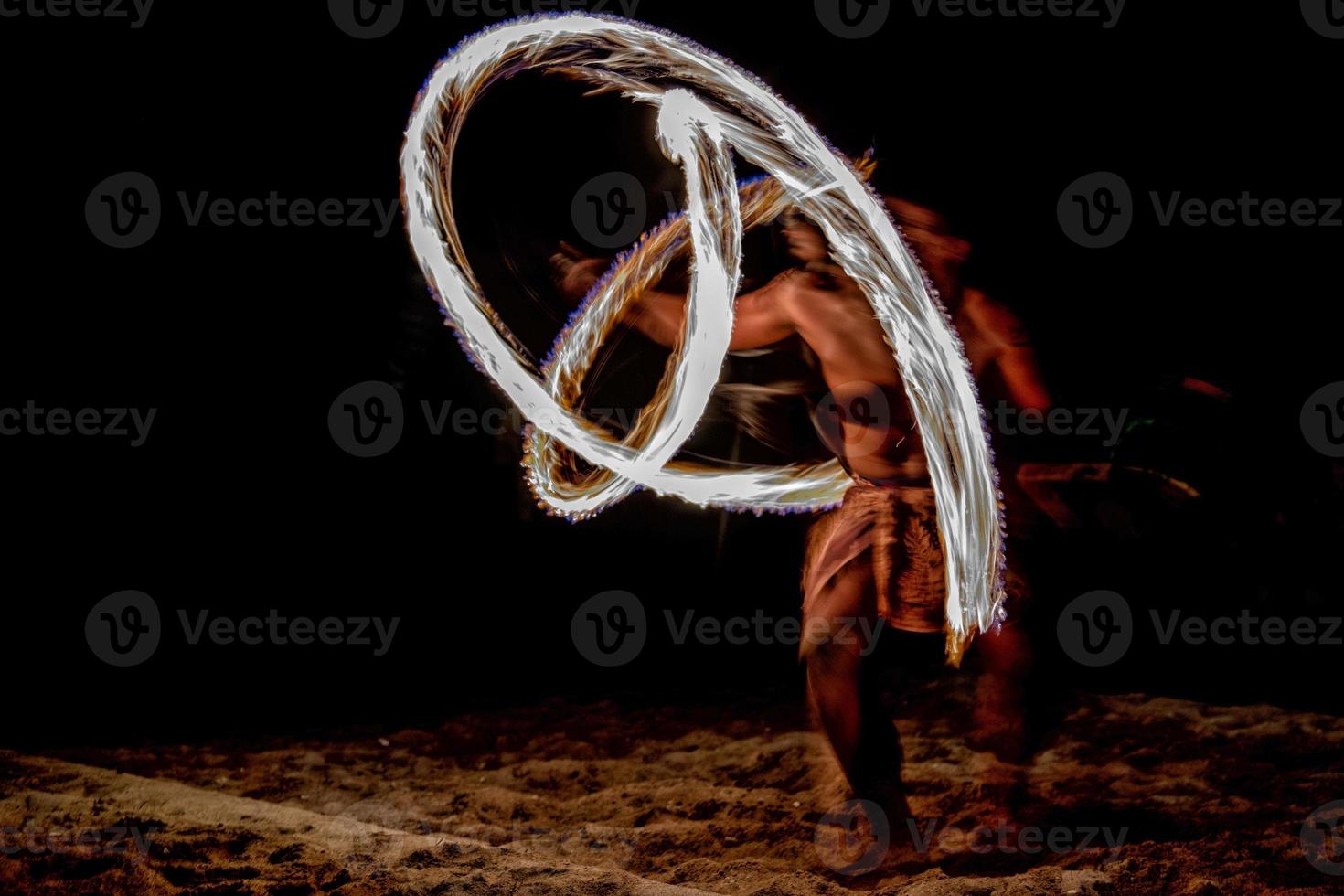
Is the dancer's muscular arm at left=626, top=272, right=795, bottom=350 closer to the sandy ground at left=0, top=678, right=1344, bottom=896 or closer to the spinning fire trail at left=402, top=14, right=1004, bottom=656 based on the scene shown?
the spinning fire trail at left=402, top=14, right=1004, bottom=656

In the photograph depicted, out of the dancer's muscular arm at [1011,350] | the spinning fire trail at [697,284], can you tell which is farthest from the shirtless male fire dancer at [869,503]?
the spinning fire trail at [697,284]

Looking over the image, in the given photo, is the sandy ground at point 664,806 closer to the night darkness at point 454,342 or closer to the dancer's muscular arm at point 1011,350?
the night darkness at point 454,342

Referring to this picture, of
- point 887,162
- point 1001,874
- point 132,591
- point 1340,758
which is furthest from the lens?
point 887,162

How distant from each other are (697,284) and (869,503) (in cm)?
122

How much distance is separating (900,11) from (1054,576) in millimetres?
3962

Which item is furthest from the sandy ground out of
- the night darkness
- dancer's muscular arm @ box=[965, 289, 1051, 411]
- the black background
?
dancer's muscular arm @ box=[965, 289, 1051, 411]

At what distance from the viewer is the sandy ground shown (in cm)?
317

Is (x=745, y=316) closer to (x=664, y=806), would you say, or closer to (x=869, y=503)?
(x=869, y=503)

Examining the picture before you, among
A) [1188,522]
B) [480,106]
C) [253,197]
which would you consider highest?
[480,106]

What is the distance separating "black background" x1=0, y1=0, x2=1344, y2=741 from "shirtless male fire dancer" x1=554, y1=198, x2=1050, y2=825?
1.55m

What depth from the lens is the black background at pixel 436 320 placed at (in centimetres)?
547

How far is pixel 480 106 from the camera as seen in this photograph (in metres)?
5.84

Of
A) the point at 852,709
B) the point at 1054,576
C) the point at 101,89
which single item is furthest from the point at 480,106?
the point at 1054,576

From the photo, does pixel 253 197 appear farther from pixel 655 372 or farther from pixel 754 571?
pixel 754 571
